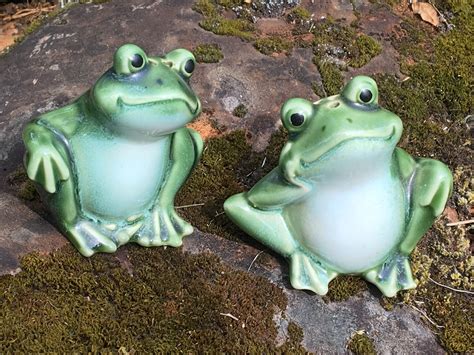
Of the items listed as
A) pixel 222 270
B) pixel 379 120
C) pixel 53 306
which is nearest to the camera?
pixel 379 120

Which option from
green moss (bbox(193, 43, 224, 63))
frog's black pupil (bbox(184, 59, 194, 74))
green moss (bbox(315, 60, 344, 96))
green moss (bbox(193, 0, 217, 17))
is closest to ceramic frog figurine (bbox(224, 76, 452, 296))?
frog's black pupil (bbox(184, 59, 194, 74))

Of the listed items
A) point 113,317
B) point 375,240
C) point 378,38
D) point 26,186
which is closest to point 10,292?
point 113,317

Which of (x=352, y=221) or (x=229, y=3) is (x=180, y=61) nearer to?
(x=352, y=221)

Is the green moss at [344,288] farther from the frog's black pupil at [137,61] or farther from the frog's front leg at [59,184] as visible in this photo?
the frog's black pupil at [137,61]

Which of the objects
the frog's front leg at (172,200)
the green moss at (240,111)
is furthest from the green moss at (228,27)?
the frog's front leg at (172,200)

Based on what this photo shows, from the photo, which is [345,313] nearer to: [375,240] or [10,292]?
[375,240]

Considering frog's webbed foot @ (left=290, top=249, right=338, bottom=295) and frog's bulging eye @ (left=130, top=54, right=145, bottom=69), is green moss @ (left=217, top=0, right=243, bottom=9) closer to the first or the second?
frog's bulging eye @ (left=130, top=54, right=145, bottom=69)

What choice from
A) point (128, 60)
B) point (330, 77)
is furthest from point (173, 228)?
point (330, 77)
